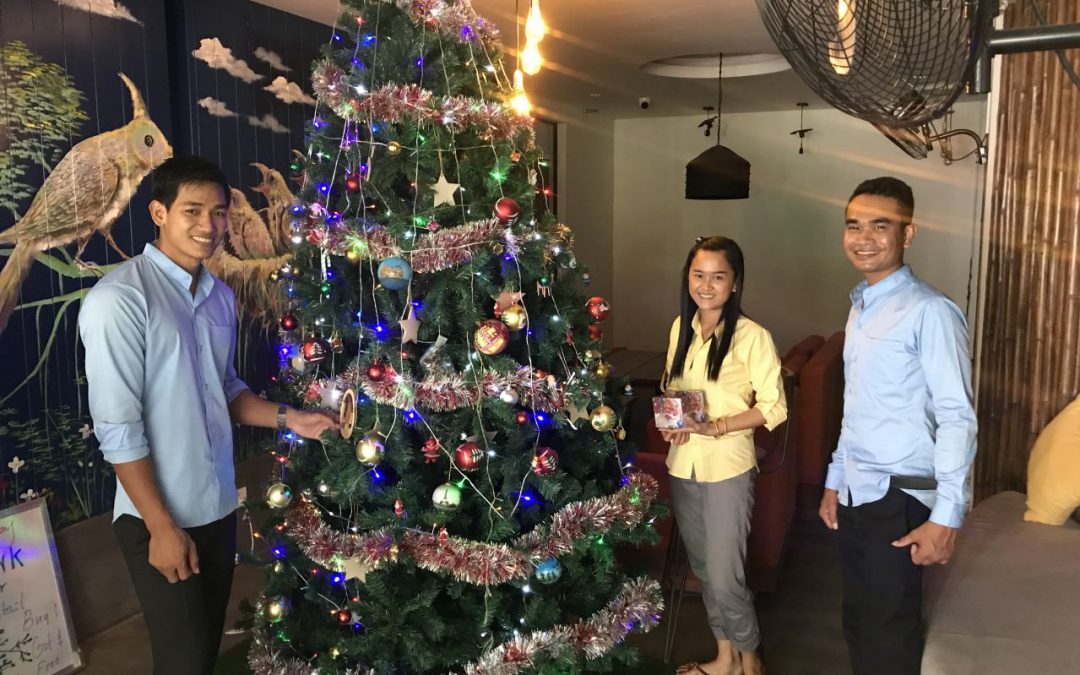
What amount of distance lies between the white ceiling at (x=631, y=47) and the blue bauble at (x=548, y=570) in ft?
9.01

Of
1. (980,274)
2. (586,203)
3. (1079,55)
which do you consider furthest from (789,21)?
(586,203)

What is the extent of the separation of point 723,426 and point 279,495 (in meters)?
1.17

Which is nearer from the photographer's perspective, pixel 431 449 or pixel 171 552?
pixel 171 552

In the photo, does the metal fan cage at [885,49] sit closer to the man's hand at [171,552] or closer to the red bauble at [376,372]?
the red bauble at [376,372]

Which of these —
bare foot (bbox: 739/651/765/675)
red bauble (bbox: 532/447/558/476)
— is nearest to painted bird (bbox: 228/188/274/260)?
red bauble (bbox: 532/447/558/476)

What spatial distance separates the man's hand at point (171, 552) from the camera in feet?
5.04

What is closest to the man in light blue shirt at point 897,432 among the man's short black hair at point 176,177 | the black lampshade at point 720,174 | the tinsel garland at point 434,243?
the tinsel garland at point 434,243

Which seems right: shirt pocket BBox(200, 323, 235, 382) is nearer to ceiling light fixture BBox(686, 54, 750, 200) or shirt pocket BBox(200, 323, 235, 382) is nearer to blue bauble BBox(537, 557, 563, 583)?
blue bauble BBox(537, 557, 563, 583)

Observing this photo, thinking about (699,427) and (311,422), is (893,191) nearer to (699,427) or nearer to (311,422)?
(699,427)

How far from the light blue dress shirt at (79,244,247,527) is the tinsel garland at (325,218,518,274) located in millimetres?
348

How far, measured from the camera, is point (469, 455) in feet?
5.49

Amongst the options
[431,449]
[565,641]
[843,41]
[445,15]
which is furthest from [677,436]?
[843,41]

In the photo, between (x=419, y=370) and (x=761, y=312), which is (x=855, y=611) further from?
(x=761, y=312)

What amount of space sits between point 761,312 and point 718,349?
241 inches
